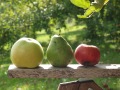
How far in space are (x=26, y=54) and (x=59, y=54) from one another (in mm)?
261

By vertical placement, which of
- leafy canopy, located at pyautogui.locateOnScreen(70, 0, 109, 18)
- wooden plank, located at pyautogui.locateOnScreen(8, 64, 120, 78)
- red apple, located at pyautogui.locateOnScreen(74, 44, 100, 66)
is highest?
leafy canopy, located at pyautogui.locateOnScreen(70, 0, 109, 18)

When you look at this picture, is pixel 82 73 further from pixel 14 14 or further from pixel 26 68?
pixel 14 14

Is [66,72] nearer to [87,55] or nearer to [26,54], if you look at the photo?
[87,55]

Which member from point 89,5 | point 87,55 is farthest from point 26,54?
point 89,5

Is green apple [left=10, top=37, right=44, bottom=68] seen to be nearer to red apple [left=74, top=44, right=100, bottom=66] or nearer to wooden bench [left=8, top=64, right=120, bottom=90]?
wooden bench [left=8, top=64, right=120, bottom=90]

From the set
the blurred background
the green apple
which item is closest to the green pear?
the green apple

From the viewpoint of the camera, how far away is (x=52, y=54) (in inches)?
107

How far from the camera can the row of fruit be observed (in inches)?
104

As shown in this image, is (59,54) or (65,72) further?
(59,54)

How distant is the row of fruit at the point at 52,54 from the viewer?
263 cm

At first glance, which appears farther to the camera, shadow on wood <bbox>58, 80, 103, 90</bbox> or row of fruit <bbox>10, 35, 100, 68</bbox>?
shadow on wood <bbox>58, 80, 103, 90</bbox>

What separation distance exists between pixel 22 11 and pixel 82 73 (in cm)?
691

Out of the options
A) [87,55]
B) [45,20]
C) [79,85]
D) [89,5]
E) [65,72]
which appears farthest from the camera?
[45,20]

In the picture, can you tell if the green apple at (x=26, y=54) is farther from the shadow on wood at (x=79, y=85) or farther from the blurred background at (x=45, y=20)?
the blurred background at (x=45, y=20)
